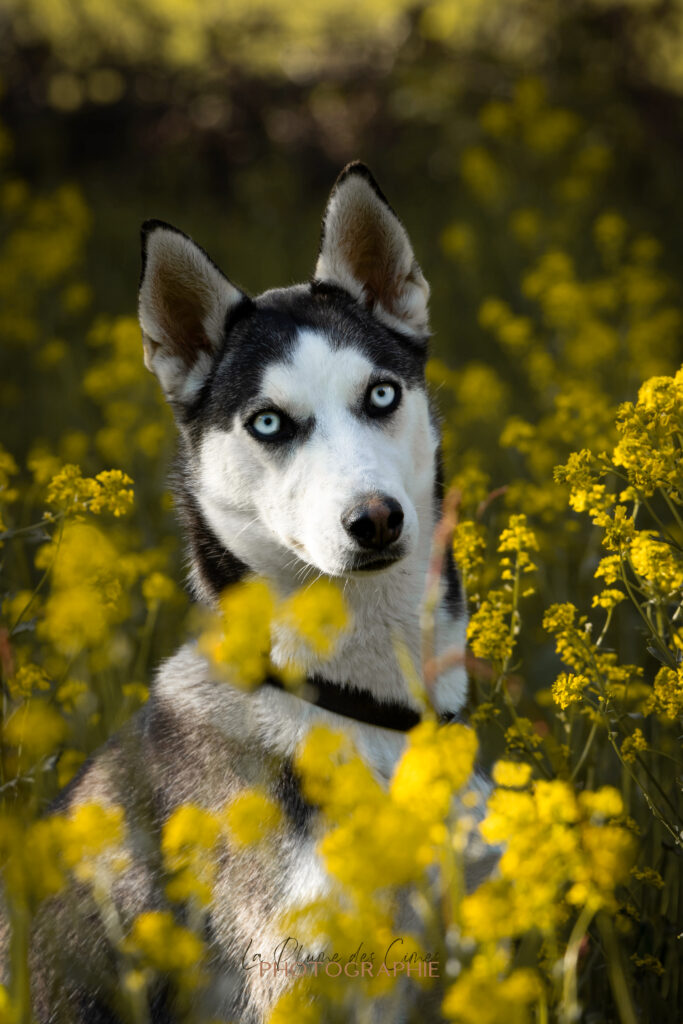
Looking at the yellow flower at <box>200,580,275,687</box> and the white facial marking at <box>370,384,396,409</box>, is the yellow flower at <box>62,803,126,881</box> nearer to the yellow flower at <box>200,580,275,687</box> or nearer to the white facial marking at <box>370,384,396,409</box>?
the yellow flower at <box>200,580,275,687</box>

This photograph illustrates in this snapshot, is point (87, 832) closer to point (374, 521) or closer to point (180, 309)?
point (374, 521)

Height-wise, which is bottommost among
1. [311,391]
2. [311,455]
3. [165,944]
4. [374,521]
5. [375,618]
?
[165,944]

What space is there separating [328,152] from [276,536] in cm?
972

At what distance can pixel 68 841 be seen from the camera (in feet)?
6.35

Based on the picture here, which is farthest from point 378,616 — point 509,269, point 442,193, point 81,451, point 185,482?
point 442,193

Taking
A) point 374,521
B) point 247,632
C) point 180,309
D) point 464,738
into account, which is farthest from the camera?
point 180,309

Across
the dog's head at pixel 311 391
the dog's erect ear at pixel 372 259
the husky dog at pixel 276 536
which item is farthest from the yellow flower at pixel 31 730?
the dog's erect ear at pixel 372 259

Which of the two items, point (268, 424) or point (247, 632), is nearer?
point (247, 632)

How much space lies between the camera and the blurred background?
26.7 ft

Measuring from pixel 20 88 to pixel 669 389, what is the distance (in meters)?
10.8

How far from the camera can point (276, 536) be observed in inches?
121

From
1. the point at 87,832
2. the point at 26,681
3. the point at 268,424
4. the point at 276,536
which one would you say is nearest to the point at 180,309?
the point at 268,424

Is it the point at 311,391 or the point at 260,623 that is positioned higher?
the point at 311,391

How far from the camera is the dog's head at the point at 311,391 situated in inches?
112
